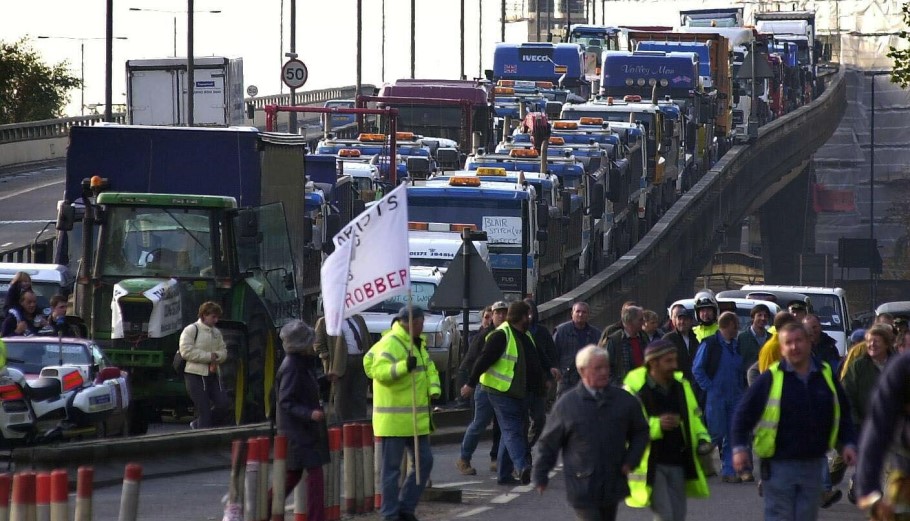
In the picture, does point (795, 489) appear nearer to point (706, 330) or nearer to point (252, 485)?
point (252, 485)

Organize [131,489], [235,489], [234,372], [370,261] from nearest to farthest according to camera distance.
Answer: [131,489] → [235,489] → [370,261] → [234,372]

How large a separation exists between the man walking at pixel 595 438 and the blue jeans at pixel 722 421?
20.8ft

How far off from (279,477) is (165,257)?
8.54 m

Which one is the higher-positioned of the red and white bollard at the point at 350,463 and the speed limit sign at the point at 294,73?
the speed limit sign at the point at 294,73

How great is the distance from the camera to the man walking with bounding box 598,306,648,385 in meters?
15.9

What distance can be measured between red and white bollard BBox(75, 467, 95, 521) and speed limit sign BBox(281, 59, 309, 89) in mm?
42189

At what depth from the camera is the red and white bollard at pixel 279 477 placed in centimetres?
1182

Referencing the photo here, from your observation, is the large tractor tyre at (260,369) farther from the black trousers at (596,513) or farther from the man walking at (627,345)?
the black trousers at (596,513)

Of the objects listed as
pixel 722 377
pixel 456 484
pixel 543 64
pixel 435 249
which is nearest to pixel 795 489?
pixel 722 377

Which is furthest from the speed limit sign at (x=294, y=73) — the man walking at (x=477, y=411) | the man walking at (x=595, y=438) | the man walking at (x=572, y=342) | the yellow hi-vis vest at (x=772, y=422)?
the man walking at (x=595, y=438)

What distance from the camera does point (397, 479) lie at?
12641mm

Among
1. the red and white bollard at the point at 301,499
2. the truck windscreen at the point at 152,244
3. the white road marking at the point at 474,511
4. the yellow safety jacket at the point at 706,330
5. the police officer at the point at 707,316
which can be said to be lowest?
the white road marking at the point at 474,511

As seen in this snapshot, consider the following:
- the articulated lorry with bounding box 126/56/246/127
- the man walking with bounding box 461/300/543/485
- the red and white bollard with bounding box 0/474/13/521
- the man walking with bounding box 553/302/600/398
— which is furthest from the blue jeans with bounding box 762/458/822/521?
the articulated lorry with bounding box 126/56/246/127

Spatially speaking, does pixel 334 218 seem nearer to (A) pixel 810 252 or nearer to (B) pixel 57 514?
(B) pixel 57 514
